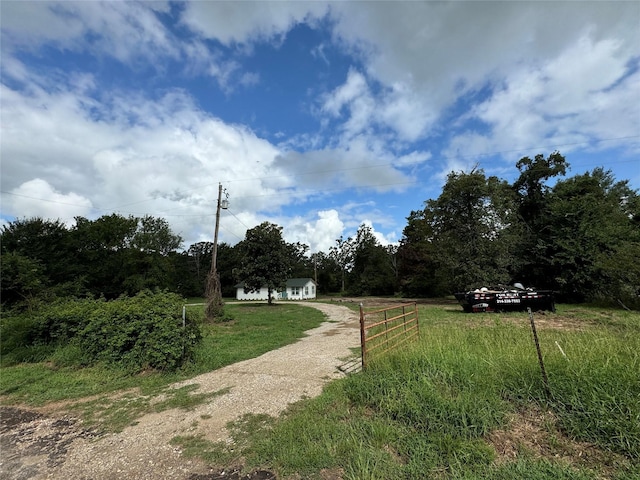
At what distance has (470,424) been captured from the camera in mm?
3346

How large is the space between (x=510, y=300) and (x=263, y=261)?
16.0 m

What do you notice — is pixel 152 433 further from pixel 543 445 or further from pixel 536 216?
pixel 536 216

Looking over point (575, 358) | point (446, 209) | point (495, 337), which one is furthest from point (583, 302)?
point (575, 358)

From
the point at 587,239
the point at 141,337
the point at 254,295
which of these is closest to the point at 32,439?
the point at 141,337

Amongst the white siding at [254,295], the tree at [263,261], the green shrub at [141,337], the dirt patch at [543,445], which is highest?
the tree at [263,261]

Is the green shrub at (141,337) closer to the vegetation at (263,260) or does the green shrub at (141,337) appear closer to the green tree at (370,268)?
the vegetation at (263,260)

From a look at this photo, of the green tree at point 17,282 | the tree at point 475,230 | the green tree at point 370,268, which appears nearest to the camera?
the green tree at point 17,282

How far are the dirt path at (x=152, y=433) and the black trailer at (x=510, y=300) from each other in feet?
37.2

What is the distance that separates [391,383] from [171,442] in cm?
279

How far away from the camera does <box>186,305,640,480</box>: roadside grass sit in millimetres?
2789

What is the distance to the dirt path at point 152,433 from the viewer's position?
3080mm

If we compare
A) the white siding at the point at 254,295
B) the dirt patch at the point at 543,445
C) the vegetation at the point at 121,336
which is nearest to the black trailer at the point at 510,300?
the dirt patch at the point at 543,445

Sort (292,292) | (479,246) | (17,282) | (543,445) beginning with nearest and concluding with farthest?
(543,445)
(17,282)
(479,246)
(292,292)

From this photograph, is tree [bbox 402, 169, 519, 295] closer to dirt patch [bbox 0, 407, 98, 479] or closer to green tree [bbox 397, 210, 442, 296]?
green tree [bbox 397, 210, 442, 296]
